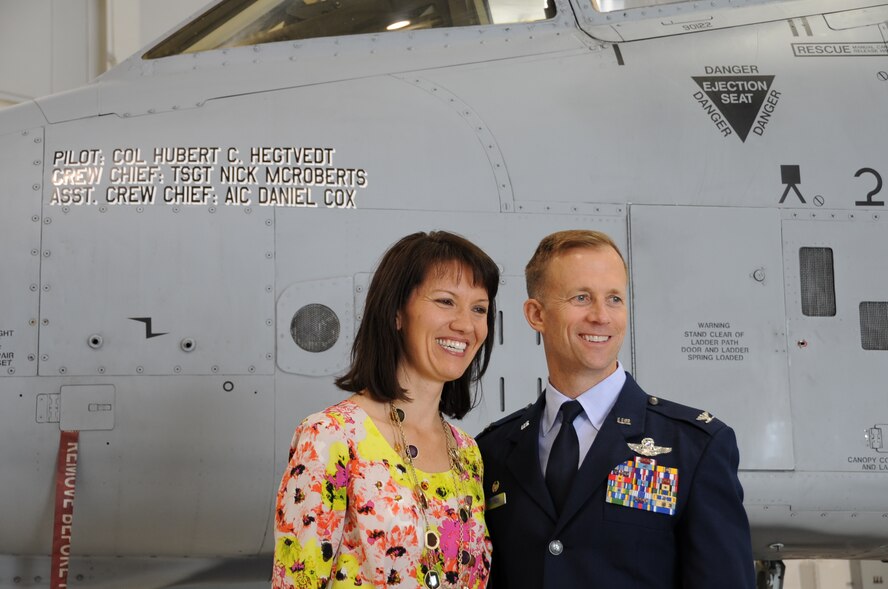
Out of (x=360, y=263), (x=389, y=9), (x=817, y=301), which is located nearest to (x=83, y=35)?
(x=389, y=9)

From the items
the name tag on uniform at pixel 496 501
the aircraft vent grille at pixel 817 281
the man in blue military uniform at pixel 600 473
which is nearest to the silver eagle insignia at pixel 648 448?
the man in blue military uniform at pixel 600 473

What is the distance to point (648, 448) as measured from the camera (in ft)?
8.00

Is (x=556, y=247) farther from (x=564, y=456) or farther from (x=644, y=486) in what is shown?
(x=644, y=486)

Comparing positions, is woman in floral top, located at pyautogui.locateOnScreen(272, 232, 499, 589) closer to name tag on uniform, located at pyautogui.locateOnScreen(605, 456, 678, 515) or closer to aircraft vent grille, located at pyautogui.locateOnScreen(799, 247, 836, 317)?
name tag on uniform, located at pyautogui.locateOnScreen(605, 456, 678, 515)

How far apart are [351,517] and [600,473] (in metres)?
0.62

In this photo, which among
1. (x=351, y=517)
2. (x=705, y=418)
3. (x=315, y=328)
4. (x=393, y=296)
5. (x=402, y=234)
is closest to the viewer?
(x=351, y=517)

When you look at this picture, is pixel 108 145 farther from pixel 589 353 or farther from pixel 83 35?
pixel 83 35

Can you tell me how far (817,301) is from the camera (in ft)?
14.4

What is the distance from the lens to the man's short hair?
100 inches

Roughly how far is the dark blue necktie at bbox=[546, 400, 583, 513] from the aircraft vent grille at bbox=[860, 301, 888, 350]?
7.84 feet

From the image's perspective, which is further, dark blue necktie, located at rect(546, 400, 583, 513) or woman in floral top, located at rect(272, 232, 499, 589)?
dark blue necktie, located at rect(546, 400, 583, 513)

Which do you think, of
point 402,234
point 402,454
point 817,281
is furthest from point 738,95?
point 402,454

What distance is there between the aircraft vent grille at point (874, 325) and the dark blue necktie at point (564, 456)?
2.39 metres

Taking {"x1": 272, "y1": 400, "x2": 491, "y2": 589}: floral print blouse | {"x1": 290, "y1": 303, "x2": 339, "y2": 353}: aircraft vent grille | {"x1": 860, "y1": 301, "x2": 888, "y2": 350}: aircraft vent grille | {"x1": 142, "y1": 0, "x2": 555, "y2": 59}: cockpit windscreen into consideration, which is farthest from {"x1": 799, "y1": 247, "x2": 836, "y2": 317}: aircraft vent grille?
{"x1": 272, "y1": 400, "x2": 491, "y2": 589}: floral print blouse
